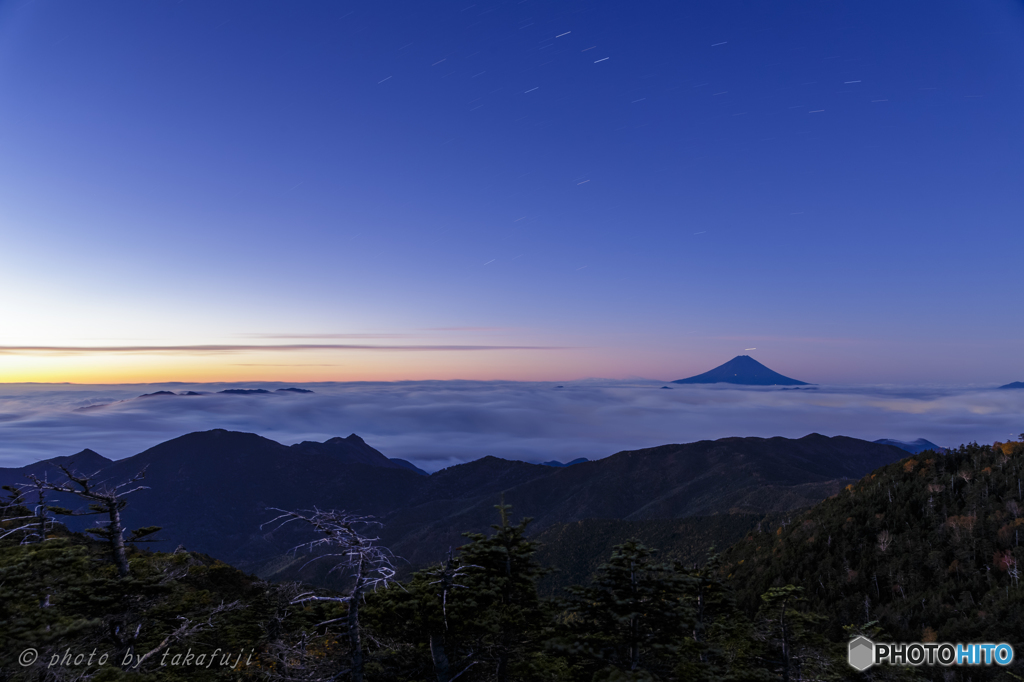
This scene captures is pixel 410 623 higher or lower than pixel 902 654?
higher

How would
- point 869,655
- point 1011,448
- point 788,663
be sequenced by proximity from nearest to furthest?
point 788,663 < point 869,655 < point 1011,448

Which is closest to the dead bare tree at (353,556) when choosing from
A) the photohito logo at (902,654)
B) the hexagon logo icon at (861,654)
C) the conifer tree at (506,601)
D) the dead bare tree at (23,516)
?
the conifer tree at (506,601)

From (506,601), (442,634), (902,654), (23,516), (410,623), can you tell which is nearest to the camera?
(410,623)

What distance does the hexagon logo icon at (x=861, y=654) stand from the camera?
1950 cm

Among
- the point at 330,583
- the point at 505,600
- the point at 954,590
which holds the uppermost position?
the point at 505,600

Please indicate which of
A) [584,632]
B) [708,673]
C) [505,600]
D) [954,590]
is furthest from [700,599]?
[954,590]

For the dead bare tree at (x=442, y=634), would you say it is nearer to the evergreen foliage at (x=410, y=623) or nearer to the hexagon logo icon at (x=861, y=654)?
the evergreen foliage at (x=410, y=623)

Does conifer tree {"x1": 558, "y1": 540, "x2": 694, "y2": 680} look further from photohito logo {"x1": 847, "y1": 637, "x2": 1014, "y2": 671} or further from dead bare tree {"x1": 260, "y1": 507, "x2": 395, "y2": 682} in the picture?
photohito logo {"x1": 847, "y1": 637, "x2": 1014, "y2": 671}

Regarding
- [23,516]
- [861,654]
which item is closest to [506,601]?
[23,516]

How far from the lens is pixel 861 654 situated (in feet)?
65.4

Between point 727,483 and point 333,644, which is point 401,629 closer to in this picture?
point 333,644

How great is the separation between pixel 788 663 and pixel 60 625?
23.9 m

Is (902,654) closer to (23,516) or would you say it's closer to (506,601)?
(506,601)

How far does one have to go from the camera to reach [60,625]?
33.7ft
